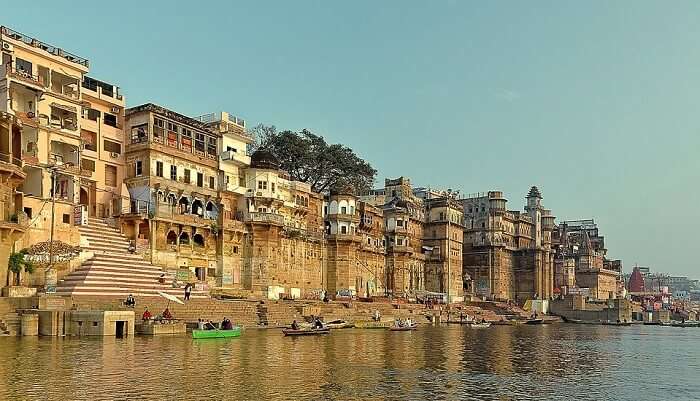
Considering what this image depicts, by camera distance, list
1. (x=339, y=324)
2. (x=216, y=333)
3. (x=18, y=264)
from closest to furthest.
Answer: (x=216, y=333) < (x=18, y=264) < (x=339, y=324)

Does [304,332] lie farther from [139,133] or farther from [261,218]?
[139,133]

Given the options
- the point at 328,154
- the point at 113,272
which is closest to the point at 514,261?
the point at 328,154

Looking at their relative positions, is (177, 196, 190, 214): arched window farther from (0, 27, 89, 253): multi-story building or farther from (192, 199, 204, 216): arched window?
(0, 27, 89, 253): multi-story building

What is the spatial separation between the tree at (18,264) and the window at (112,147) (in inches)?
537

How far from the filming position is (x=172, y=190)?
165 feet

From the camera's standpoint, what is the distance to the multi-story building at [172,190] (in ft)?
158

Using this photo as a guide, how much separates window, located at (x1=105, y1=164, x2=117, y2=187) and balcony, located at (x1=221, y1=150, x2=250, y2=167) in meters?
8.16

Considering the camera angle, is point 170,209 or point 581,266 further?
point 581,266

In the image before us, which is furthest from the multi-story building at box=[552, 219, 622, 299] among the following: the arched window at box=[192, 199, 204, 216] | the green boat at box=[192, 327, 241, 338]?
the green boat at box=[192, 327, 241, 338]

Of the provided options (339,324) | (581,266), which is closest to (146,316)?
(339,324)

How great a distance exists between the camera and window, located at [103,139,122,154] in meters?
49.3

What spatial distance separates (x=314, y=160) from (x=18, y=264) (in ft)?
127

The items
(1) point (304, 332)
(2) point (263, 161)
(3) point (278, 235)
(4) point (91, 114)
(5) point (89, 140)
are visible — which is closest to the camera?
(1) point (304, 332)

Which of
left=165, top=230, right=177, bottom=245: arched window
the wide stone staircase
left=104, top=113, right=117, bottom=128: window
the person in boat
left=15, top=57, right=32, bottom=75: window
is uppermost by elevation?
left=15, top=57, right=32, bottom=75: window
